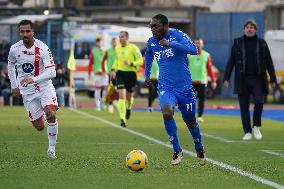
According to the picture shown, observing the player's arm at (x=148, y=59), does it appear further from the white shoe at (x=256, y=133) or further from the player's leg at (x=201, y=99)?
the player's leg at (x=201, y=99)

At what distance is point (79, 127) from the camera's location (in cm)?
2511

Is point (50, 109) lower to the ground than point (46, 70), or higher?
lower

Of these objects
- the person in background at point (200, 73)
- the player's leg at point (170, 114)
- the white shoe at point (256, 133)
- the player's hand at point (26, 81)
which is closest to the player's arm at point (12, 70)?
the player's hand at point (26, 81)

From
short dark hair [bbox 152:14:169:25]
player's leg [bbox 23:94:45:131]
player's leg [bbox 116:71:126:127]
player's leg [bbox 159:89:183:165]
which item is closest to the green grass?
player's leg [bbox 159:89:183:165]

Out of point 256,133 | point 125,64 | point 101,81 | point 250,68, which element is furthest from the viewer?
point 101,81

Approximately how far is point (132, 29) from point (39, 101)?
120 ft

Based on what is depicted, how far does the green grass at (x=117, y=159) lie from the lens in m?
12.6

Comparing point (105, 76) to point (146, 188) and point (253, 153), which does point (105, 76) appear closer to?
point (253, 153)

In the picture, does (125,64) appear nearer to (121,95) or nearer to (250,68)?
(121,95)

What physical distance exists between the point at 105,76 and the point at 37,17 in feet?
42.1

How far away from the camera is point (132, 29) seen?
53094mm

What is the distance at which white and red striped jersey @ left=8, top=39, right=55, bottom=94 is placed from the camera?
53.2 feet

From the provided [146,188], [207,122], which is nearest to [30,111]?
[146,188]

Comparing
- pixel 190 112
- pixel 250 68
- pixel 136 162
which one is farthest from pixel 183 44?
pixel 250 68
